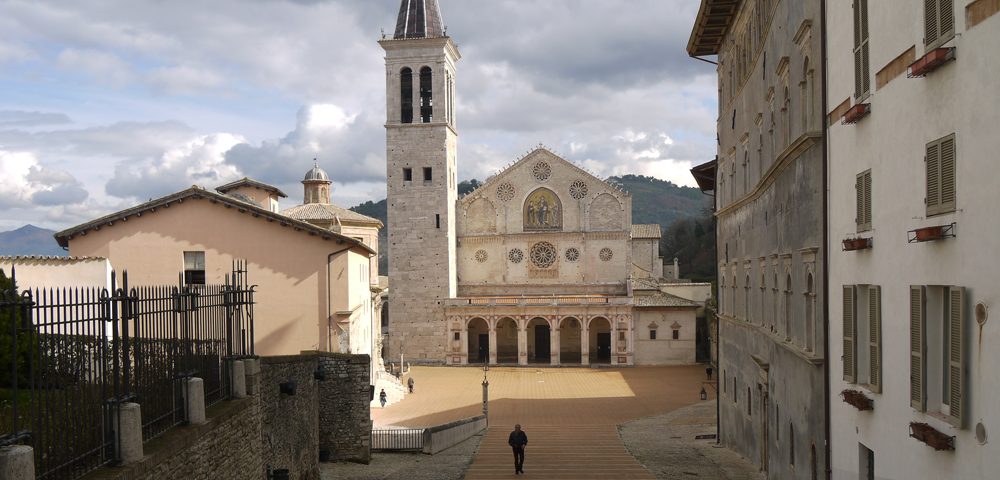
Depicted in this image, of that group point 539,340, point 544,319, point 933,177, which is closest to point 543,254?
point 544,319

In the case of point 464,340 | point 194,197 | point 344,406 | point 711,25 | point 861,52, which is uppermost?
point 711,25

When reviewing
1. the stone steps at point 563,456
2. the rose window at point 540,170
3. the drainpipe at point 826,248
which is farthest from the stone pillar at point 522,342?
the drainpipe at point 826,248

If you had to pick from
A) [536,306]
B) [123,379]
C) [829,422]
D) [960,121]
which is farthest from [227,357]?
[536,306]

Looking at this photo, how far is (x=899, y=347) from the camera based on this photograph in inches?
367

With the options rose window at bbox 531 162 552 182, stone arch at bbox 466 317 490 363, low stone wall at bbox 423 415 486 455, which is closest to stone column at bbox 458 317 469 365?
stone arch at bbox 466 317 490 363

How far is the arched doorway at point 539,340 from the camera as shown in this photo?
63.2m

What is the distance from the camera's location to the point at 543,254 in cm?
6412

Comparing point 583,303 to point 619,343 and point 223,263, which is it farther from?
point 223,263

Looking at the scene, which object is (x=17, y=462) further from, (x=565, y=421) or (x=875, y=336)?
(x=565, y=421)

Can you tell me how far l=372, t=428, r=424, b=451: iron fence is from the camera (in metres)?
27.5

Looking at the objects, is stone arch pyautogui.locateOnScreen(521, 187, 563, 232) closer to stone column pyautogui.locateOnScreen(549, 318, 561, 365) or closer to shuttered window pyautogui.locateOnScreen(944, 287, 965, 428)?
stone column pyautogui.locateOnScreen(549, 318, 561, 365)

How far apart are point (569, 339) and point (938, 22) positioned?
5692cm

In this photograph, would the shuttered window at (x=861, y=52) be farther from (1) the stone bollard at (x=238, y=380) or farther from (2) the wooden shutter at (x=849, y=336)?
(1) the stone bollard at (x=238, y=380)

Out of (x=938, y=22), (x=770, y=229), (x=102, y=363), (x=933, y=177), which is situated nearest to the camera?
(x=938, y=22)
